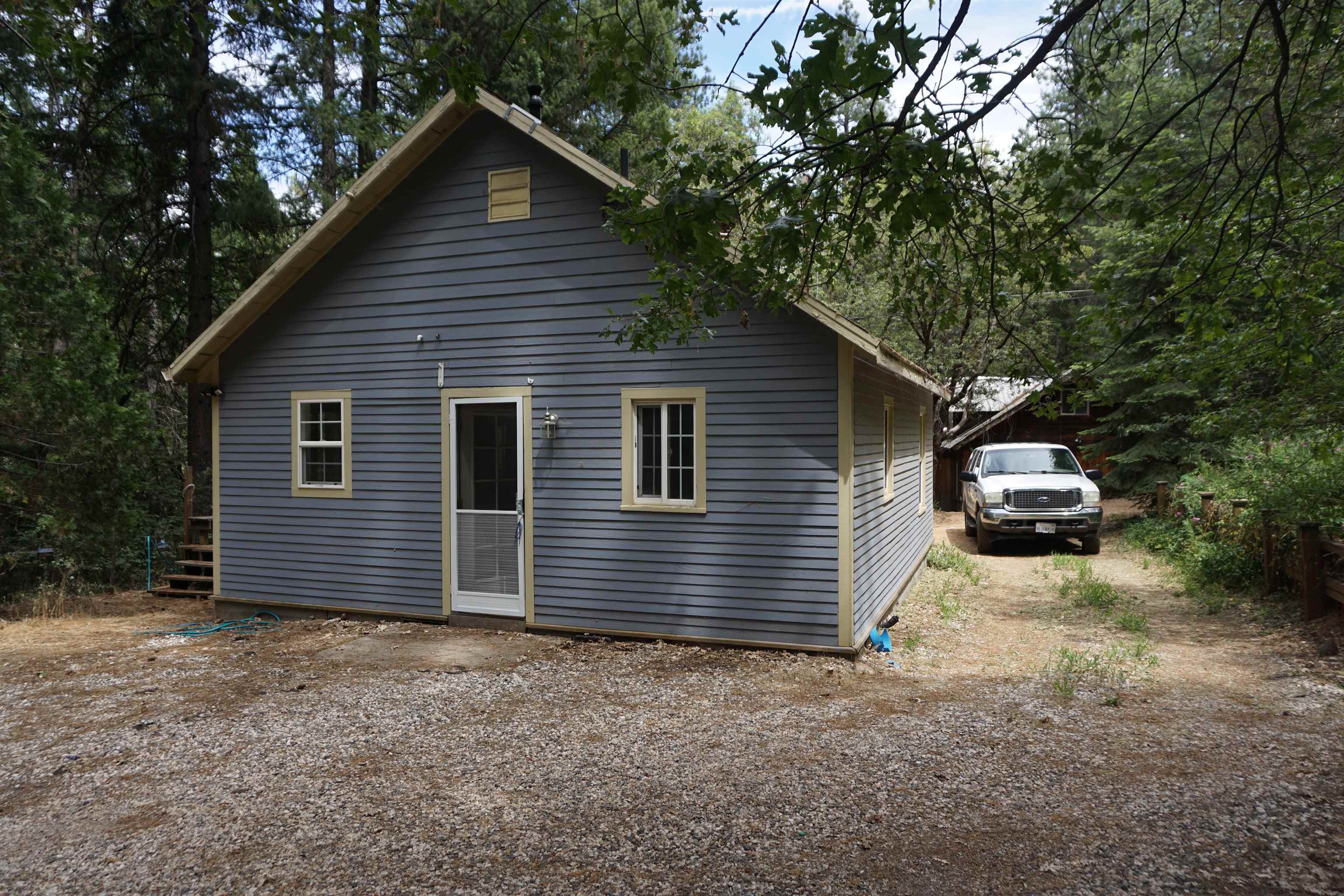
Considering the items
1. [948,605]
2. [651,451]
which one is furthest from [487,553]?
[948,605]

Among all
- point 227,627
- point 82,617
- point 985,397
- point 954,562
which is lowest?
point 82,617

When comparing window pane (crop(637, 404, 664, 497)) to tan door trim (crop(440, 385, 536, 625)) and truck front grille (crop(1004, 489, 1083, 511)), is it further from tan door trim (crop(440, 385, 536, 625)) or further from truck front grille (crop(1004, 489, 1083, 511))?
truck front grille (crop(1004, 489, 1083, 511))

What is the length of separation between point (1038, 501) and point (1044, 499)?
4.0 inches

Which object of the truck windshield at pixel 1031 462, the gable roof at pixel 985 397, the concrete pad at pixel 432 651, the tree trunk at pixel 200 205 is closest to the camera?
the concrete pad at pixel 432 651

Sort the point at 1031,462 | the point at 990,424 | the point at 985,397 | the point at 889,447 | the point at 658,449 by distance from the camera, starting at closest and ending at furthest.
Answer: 1. the point at 658,449
2. the point at 889,447
3. the point at 1031,462
4. the point at 990,424
5. the point at 985,397

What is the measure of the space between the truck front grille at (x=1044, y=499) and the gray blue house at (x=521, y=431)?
5.14m

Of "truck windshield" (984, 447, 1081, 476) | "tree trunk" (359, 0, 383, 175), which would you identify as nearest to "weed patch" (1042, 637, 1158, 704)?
"truck windshield" (984, 447, 1081, 476)

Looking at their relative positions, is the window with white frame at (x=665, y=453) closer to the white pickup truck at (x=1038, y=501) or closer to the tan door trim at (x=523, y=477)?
the tan door trim at (x=523, y=477)

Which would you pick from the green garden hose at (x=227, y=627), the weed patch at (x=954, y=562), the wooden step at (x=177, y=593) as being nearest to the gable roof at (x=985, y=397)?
the weed patch at (x=954, y=562)

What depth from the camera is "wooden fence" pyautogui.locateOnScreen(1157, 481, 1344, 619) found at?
26.7 ft

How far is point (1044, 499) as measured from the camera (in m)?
14.8

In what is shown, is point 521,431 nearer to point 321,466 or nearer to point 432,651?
point 432,651

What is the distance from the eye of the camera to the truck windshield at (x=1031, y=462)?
15.7 metres

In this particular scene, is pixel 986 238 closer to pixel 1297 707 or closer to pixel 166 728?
pixel 1297 707
